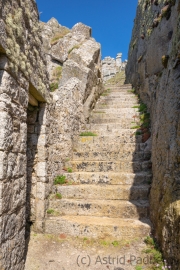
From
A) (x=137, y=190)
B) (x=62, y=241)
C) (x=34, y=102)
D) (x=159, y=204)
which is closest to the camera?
(x=159, y=204)

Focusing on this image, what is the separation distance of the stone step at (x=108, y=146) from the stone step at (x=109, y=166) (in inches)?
23.2

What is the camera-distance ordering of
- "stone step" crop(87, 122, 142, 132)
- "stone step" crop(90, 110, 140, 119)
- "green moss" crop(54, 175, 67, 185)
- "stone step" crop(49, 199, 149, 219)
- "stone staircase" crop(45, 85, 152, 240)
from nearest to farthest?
"stone staircase" crop(45, 85, 152, 240) → "stone step" crop(49, 199, 149, 219) → "green moss" crop(54, 175, 67, 185) → "stone step" crop(87, 122, 142, 132) → "stone step" crop(90, 110, 140, 119)

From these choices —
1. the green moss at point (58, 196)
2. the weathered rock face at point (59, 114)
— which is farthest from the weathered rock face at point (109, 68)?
the green moss at point (58, 196)

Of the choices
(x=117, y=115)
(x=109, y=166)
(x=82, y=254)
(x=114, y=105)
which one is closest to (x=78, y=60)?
(x=114, y=105)

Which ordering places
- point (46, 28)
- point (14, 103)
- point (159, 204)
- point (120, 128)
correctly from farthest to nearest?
1. point (46, 28)
2. point (120, 128)
3. point (159, 204)
4. point (14, 103)

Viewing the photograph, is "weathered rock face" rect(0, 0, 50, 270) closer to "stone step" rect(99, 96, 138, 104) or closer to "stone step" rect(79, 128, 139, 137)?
"stone step" rect(79, 128, 139, 137)

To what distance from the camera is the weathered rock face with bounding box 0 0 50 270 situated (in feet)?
7.98

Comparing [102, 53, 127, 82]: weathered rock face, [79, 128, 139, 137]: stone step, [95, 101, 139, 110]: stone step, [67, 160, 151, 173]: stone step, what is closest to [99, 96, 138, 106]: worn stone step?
[95, 101, 139, 110]: stone step

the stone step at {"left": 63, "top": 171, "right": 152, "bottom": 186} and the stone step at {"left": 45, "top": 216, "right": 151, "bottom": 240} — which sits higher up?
the stone step at {"left": 63, "top": 171, "right": 152, "bottom": 186}

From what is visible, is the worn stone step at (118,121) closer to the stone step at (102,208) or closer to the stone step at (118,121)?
the stone step at (118,121)

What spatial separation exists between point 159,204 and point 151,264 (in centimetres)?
88

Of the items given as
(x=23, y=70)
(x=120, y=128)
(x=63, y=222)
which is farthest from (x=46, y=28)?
(x=63, y=222)

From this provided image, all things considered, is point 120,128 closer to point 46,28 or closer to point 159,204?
point 159,204

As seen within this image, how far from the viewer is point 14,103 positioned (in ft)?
9.06
